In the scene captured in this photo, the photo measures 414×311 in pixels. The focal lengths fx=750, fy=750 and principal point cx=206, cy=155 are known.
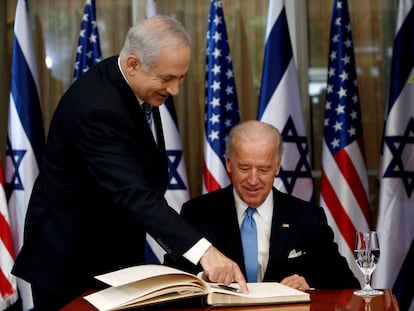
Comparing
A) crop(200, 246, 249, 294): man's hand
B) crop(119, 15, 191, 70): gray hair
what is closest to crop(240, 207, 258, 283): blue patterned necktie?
crop(200, 246, 249, 294): man's hand

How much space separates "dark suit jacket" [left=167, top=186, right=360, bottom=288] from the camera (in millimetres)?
2797

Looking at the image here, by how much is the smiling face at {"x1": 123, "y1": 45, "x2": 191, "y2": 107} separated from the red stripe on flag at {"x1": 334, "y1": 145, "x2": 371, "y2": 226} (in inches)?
89.0

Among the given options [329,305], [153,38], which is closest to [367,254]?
[329,305]

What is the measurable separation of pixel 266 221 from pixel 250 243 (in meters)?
0.12

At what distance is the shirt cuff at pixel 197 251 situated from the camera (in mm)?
2139

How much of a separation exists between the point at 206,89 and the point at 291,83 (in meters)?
0.53

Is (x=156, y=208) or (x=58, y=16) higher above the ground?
(x=58, y=16)

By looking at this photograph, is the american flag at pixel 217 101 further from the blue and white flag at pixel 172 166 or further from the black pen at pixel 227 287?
the black pen at pixel 227 287

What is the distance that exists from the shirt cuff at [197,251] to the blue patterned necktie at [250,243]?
75cm

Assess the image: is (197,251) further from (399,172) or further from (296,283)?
(399,172)

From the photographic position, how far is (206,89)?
4715 mm

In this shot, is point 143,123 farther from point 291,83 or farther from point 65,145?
point 291,83

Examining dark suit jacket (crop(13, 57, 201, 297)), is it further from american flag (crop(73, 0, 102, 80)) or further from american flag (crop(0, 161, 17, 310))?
american flag (crop(73, 0, 102, 80))

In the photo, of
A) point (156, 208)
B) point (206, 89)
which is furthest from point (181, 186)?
point (156, 208)
